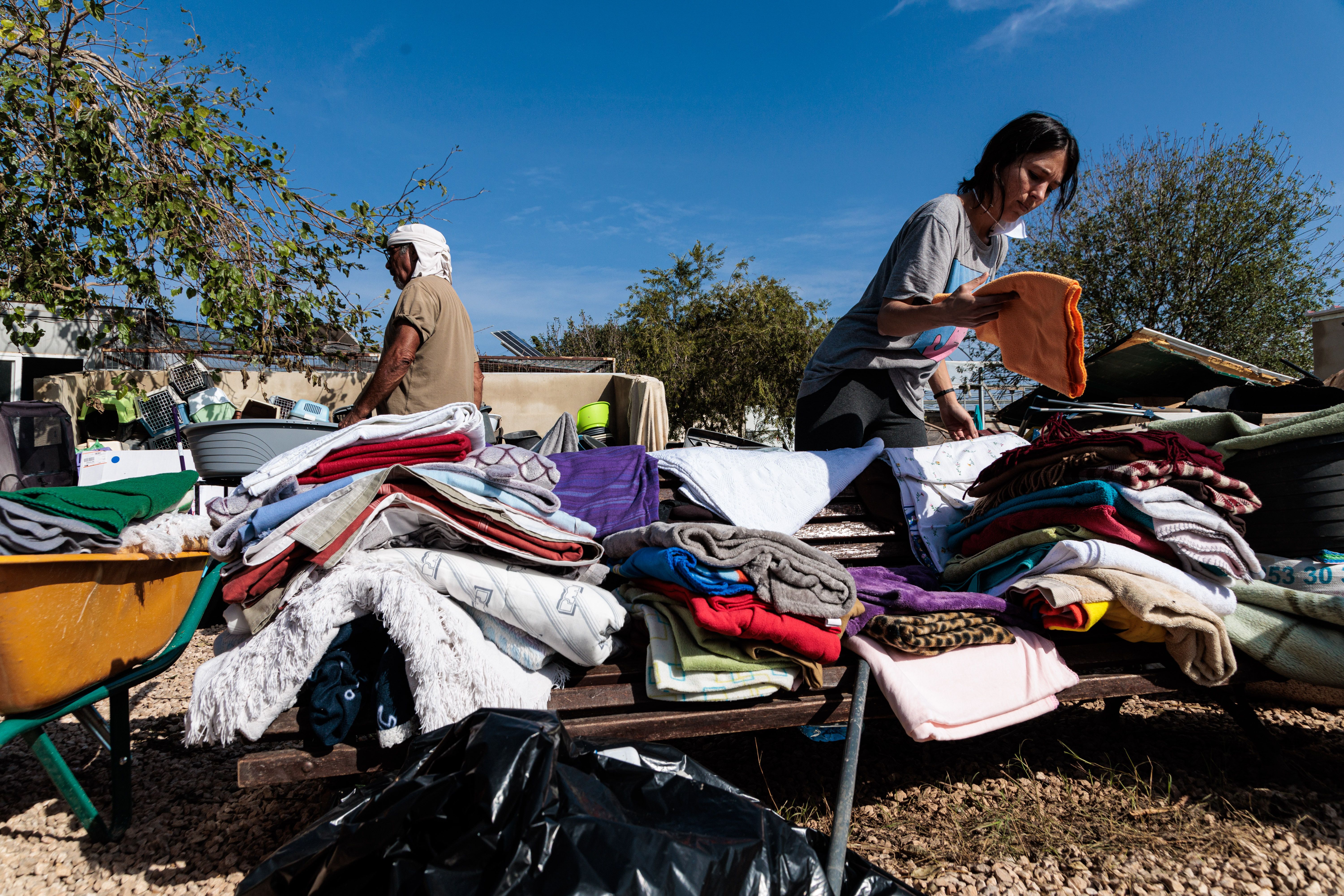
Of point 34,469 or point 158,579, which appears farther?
point 34,469

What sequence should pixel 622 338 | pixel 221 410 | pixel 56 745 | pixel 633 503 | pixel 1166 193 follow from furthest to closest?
pixel 622 338
pixel 1166 193
pixel 221 410
pixel 56 745
pixel 633 503

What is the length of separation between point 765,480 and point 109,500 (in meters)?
1.97

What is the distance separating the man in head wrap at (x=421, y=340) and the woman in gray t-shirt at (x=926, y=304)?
1.64 meters

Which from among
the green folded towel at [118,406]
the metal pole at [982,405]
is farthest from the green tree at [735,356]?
the green folded towel at [118,406]

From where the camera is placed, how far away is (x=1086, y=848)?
6.03 ft

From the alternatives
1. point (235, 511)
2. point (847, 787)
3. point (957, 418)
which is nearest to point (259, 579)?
point (235, 511)

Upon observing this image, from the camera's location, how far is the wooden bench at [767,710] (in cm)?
152

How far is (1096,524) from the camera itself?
2.08 m

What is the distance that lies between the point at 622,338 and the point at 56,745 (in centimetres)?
1984

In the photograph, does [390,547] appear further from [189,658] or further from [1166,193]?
[1166,193]

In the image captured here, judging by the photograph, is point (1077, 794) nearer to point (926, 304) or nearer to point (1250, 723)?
point (1250, 723)

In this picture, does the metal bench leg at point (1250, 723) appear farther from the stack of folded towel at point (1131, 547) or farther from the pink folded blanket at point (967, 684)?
the pink folded blanket at point (967, 684)

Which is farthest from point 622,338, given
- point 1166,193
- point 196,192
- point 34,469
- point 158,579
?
point 158,579

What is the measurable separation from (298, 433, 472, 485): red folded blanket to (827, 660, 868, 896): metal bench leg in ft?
4.14
